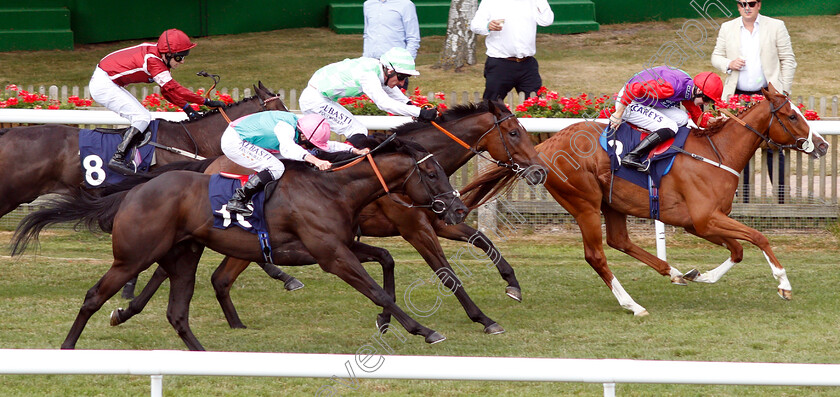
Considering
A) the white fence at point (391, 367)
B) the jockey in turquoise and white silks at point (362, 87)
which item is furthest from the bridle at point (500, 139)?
the white fence at point (391, 367)

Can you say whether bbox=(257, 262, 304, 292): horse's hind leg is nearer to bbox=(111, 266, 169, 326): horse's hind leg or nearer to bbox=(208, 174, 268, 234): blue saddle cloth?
bbox=(111, 266, 169, 326): horse's hind leg

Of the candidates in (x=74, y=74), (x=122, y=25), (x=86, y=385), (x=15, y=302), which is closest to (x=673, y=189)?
(x=86, y=385)

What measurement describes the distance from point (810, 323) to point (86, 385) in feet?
13.7

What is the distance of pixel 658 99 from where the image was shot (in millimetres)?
6879

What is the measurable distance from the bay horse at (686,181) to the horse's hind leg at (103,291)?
2582 millimetres

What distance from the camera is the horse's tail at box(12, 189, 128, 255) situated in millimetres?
5652

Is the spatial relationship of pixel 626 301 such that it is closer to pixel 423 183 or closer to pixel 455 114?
pixel 455 114

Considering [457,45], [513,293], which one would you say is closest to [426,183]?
[513,293]

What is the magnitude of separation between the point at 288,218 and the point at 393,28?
4921 millimetres

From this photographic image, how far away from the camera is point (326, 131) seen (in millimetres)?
5703

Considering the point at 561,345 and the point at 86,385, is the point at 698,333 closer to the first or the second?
the point at 561,345

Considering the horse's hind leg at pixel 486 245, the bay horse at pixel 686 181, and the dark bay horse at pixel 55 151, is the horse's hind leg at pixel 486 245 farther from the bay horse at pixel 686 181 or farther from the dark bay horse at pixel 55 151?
the dark bay horse at pixel 55 151

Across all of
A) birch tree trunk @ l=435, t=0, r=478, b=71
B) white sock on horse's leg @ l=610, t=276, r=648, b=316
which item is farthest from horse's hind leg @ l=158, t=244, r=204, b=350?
birch tree trunk @ l=435, t=0, r=478, b=71

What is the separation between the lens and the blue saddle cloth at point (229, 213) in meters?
5.45
